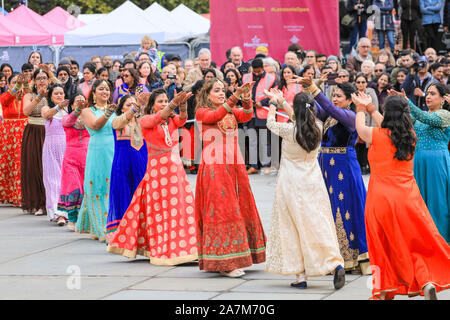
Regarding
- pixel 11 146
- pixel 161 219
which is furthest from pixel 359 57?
pixel 161 219

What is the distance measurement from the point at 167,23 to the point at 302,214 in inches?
815

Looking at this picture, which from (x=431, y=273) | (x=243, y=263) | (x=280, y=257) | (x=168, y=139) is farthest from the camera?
(x=168, y=139)

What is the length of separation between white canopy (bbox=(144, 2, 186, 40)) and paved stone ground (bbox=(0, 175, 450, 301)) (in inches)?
634

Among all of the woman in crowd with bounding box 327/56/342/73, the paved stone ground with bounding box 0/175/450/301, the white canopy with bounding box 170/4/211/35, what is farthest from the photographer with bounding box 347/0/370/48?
the white canopy with bounding box 170/4/211/35

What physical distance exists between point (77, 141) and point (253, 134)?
5159mm

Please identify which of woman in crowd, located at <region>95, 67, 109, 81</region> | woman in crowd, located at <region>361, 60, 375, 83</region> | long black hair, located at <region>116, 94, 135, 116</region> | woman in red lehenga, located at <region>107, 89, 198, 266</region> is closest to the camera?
woman in red lehenga, located at <region>107, 89, 198, 266</region>

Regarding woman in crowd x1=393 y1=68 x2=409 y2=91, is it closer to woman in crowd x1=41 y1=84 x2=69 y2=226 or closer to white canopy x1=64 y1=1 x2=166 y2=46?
woman in crowd x1=41 y1=84 x2=69 y2=226

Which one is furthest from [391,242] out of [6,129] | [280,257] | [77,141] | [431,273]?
[6,129]

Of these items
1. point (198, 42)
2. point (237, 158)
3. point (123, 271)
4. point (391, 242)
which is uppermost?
point (198, 42)

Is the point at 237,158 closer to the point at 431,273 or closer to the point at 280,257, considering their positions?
the point at 280,257

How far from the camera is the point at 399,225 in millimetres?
6617

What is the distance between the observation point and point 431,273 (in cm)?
660

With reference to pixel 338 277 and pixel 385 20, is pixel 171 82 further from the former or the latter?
pixel 338 277

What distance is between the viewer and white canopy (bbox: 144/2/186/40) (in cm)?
2548
